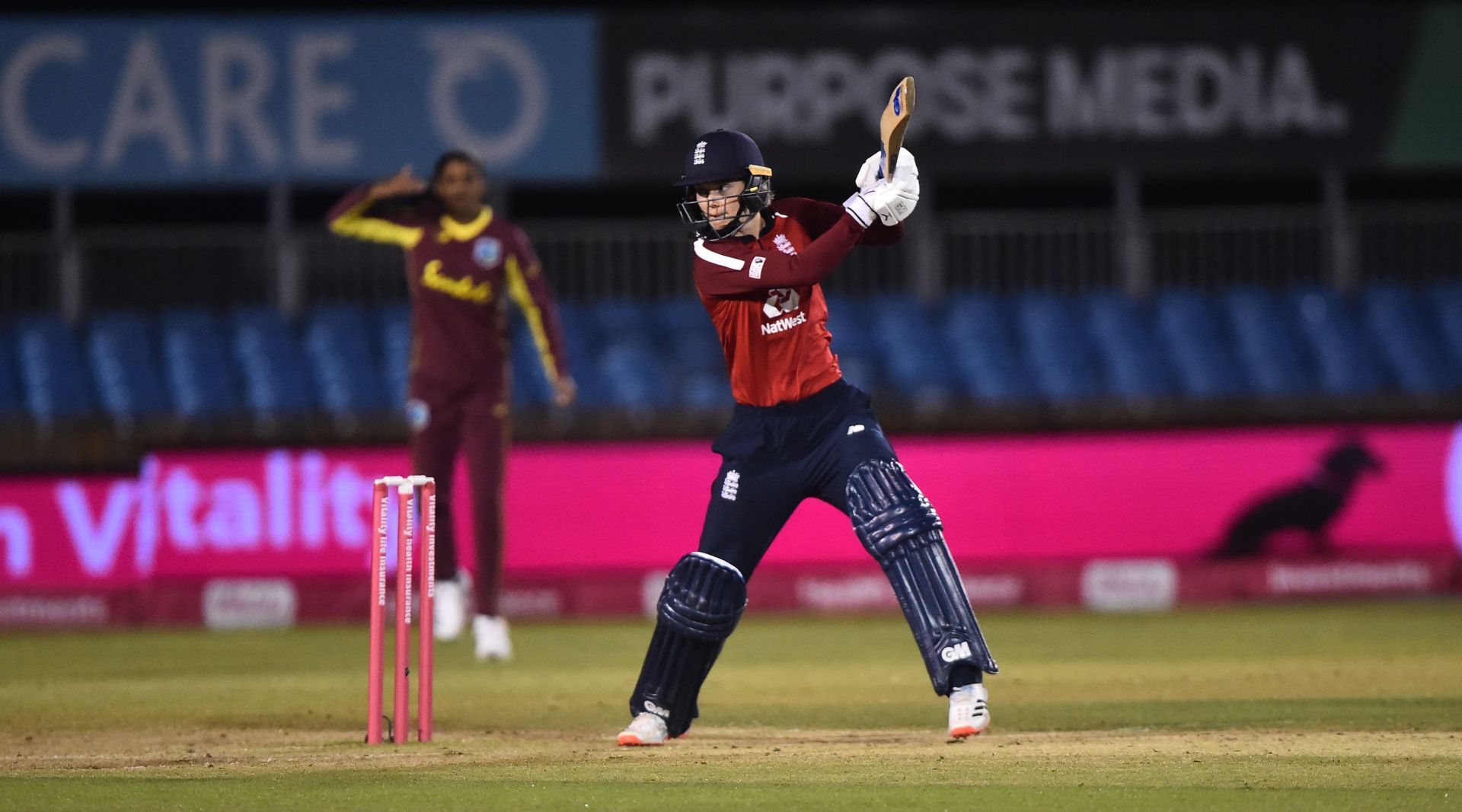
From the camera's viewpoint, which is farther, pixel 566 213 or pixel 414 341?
pixel 566 213

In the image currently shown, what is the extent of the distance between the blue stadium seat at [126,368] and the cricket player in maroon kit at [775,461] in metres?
8.94

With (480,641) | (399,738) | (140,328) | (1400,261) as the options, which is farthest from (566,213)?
(399,738)

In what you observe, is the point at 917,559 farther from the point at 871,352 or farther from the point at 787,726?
the point at 871,352

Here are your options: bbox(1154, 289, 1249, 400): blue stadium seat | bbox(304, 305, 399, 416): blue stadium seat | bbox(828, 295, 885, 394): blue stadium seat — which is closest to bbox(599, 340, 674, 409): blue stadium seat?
bbox(828, 295, 885, 394): blue stadium seat

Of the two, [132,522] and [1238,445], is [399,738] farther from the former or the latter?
[1238,445]

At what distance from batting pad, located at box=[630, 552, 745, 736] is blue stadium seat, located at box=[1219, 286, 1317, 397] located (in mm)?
9553

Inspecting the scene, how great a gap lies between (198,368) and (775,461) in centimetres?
937

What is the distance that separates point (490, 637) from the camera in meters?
9.04

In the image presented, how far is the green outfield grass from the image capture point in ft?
16.6

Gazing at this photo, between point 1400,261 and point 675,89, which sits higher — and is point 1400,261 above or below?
below

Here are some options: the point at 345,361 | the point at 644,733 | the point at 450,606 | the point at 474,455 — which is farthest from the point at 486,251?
the point at 345,361

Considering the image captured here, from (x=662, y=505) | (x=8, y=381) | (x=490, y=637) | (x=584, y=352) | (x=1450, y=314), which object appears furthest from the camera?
(x=1450, y=314)

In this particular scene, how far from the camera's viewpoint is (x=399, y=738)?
620 centimetres

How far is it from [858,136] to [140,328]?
19.1ft
